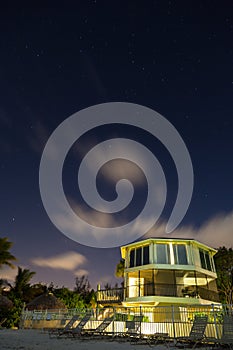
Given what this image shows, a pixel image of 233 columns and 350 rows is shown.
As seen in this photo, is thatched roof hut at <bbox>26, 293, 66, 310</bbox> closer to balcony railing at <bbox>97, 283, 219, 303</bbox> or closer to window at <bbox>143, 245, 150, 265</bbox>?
balcony railing at <bbox>97, 283, 219, 303</bbox>

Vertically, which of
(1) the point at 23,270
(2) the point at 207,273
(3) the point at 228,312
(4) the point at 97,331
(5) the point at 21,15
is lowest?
(4) the point at 97,331

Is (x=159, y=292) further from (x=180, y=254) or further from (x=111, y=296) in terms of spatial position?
(x=111, y=296)

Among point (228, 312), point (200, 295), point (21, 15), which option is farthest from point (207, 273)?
point (21, 15)

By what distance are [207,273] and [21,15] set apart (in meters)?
24.2

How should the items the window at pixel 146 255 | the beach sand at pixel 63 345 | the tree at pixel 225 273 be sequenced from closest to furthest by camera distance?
1. the beach sand at pixel 63 345
2. the window at pixel 146 255
3. the tree at pixel 225 273

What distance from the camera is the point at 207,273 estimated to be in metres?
25.9

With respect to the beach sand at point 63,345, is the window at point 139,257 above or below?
above

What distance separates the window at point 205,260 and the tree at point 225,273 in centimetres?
1020

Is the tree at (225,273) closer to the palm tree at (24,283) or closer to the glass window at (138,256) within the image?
the glass window at (138,256)

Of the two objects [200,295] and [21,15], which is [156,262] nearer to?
[200,295]

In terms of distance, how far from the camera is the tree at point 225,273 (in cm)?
3606

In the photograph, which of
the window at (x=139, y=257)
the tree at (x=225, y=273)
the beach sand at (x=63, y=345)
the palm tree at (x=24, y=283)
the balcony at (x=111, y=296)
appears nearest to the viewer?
the beach sand at (x=63, y=345)

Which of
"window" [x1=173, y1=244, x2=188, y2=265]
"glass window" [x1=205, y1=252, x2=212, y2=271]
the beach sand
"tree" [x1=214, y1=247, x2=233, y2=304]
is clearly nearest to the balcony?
"window" [x1=173, y1=244, x2=188, y2=265]

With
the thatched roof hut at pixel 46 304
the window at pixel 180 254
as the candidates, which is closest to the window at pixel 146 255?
the window at pixel 180 254
